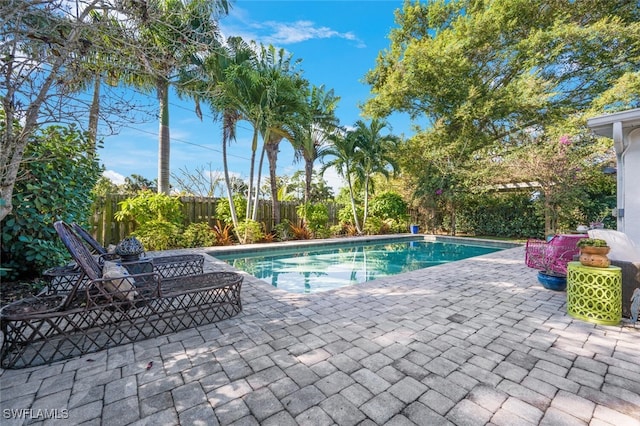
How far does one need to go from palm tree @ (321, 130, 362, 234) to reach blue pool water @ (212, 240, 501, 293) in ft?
10.3

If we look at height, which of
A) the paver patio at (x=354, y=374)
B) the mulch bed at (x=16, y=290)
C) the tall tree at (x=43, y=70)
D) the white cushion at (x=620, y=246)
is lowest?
the paver patio at (x=354, y=374)

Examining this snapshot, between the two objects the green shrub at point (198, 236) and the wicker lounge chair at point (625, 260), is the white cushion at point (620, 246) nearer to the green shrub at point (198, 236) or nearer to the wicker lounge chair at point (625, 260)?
the wicker lounge chair at point (625, 260)

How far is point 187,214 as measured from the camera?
30.8 ft

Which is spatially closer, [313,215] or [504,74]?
[313,215]

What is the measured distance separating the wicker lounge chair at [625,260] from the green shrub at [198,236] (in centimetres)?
911

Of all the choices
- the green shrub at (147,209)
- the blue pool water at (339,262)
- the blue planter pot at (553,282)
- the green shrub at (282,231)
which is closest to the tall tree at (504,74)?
the blue pool water at (339,262)

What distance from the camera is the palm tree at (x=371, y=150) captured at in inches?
484

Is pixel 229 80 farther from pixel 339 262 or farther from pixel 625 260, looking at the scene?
pixel 625 260

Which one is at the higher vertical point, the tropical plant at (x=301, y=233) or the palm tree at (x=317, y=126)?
the palm tree at (x=317, y=126)

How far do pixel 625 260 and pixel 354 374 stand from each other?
143 inches

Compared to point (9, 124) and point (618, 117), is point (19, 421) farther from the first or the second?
point (618, 117)

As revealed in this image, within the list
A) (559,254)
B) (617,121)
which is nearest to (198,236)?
(559,254)

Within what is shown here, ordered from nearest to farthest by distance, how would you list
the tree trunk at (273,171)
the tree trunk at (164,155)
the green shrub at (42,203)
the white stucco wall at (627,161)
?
the green shrub at (42,203)
the white stucco wall at (627,161)
the tree trunk at (164,155)
the tree trunk at (273,171)

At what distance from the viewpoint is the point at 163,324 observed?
288 cm
